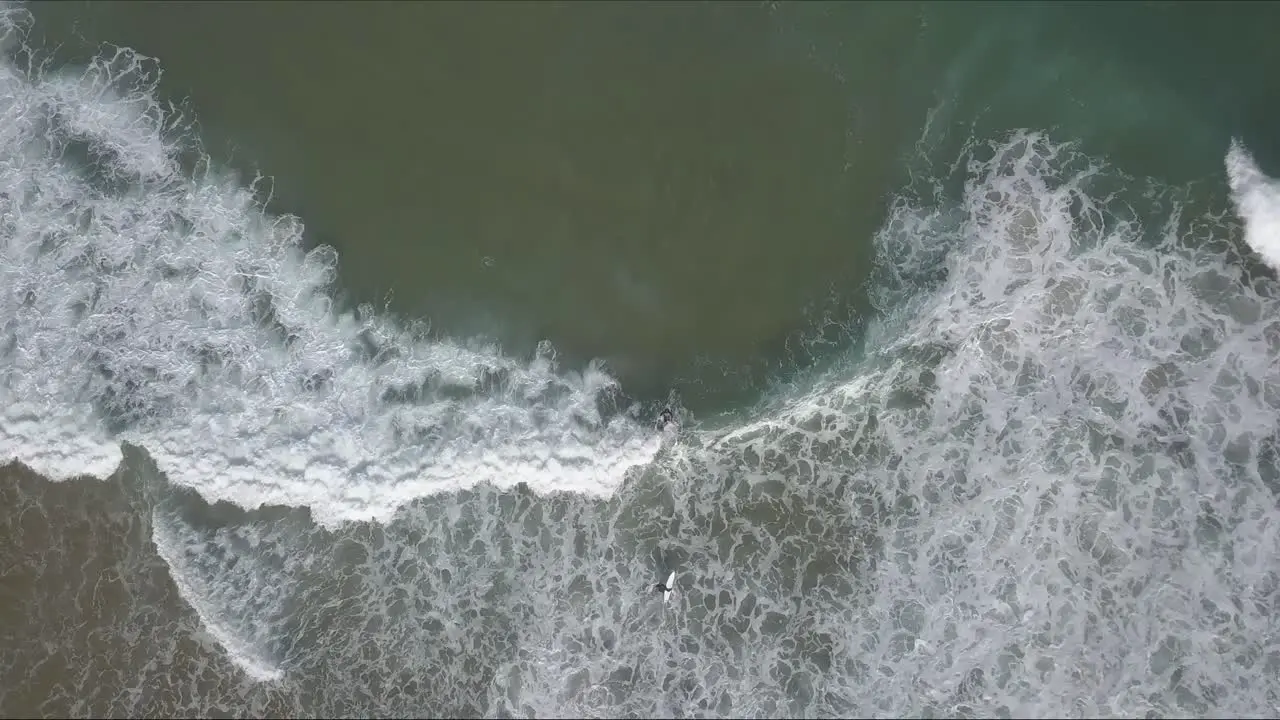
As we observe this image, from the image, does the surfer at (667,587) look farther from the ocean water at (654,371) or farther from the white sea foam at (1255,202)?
the white sea foam at (1255,202)

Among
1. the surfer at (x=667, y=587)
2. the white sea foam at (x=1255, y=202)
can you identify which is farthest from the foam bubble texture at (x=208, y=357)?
the white sea foam at (x=1255, y=202)

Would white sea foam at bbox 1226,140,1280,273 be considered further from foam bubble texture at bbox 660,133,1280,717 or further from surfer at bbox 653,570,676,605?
surfer at bbox 653,570,676,605

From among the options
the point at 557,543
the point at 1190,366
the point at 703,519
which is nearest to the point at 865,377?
the point at 703,519

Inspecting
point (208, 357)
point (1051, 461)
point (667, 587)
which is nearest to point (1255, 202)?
point (1051, 461)

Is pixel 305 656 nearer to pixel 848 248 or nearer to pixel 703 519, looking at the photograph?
pixel 703 519

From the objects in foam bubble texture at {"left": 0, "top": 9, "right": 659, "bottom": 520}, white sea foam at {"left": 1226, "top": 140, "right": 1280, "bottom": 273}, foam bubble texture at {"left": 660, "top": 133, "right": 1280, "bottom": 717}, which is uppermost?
white sea foam at {"left": 1226, "top": 140, "right": 1280, "bottom": 273}

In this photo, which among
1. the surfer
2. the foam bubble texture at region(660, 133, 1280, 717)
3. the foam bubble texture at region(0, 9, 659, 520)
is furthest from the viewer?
the foam bubble texture at region(0, 9, 659, 520)

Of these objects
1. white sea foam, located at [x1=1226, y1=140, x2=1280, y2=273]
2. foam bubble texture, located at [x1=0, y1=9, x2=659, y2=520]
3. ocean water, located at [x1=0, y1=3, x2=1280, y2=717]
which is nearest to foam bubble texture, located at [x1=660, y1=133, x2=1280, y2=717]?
ocean water, located at [x1=0, y1=3, x2=1280, y2=717]
